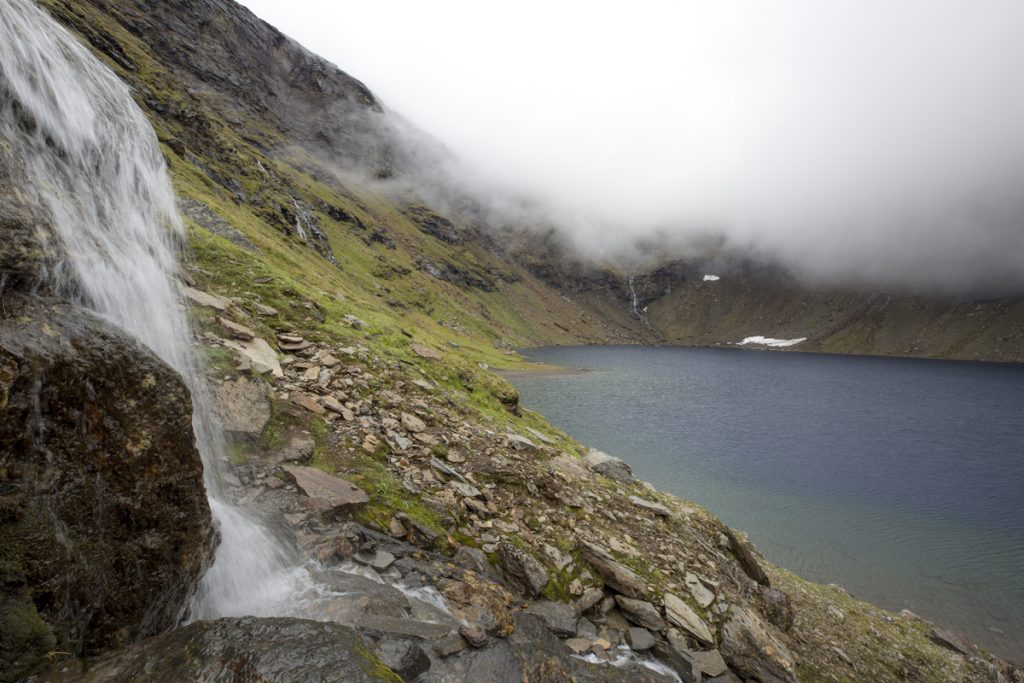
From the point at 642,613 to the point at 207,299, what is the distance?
14.7 meters

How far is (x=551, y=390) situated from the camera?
8812cm

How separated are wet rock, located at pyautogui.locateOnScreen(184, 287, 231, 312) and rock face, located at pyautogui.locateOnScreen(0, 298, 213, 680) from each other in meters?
8.72

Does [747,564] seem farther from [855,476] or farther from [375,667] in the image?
[855,476]

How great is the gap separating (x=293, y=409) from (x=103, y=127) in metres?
6.92

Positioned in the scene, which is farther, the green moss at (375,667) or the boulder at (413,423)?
the boulder at (413,423)

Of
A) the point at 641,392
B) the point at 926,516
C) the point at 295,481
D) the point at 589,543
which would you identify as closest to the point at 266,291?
the point at 295,481

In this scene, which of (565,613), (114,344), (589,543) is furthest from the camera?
(589,543)

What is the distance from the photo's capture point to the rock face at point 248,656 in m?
4.76

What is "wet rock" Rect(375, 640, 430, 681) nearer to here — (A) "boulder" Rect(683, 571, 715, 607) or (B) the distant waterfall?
(B) the distant waterfall

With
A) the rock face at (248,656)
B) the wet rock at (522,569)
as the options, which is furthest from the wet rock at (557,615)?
the rock face at (248,656)

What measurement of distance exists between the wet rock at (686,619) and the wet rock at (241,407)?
Answer: 10.5 meters

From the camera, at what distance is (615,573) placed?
1051 centimetres

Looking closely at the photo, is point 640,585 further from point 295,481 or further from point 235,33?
point 235,33

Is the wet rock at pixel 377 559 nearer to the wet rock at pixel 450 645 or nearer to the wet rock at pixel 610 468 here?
the wet rock at pixel 450 645
